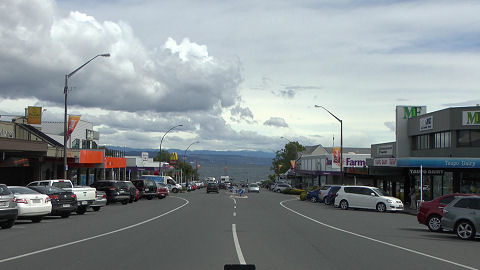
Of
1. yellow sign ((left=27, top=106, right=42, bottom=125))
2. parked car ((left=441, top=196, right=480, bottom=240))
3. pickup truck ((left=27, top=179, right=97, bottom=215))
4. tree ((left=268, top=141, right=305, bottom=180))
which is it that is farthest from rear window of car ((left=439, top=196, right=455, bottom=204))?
tree ((left=268, top=141, right=305, bottom=180))

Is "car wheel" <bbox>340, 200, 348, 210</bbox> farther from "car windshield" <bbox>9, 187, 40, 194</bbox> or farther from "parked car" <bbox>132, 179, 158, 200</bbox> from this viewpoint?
"car windshield" <bbox>9, 187, 40, 194</bbox>

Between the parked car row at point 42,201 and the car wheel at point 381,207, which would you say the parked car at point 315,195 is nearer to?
the car wheel at point 381,207

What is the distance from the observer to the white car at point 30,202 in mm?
20734

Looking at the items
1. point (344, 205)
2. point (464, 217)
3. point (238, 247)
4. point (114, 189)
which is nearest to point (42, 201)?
point (238, 247)

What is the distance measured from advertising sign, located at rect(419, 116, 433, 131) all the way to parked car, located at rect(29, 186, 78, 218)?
99.3 ft

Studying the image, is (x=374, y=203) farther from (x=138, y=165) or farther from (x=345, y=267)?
(x=138, y=165)

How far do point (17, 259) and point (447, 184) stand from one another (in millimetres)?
34564

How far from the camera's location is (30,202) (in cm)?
2103

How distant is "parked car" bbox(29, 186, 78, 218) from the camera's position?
23509 millimetres

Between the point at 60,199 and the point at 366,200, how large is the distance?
20.2 m

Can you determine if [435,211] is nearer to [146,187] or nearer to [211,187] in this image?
[146,187]

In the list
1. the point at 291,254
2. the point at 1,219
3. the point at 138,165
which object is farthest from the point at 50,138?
the point at 291,254

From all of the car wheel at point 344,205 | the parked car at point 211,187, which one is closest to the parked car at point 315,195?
the car wheel at point 344,205

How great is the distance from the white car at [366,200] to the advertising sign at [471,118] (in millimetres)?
9459
